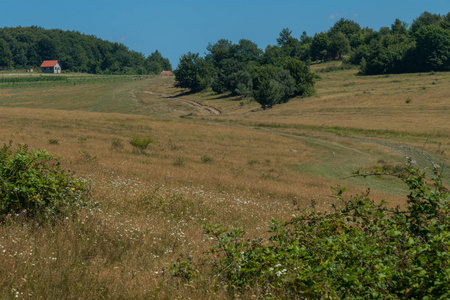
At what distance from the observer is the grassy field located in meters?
5.30

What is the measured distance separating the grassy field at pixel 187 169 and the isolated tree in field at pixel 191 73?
17.8 m

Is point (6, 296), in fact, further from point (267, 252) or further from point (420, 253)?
point (420, 253)

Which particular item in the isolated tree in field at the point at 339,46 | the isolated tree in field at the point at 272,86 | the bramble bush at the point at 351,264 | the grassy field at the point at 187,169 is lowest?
the grassy field at the point at 187,169

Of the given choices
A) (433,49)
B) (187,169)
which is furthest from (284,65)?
(187,169)

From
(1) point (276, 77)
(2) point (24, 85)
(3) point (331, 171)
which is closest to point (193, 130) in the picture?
(3) point (331, 171)

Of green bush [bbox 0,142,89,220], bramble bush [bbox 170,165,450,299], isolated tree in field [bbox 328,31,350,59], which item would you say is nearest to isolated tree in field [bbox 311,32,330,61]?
isolated tree in field [bbox 328,31,350,59]

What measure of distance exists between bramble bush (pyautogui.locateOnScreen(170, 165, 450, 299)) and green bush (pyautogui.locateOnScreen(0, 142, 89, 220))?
2.94 metres

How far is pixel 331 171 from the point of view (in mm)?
29984

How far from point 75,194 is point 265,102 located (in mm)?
79486

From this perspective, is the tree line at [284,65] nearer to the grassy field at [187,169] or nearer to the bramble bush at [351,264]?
the grassy field at [187,169]

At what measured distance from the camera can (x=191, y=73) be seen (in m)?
121

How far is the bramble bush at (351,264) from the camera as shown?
3.87 m

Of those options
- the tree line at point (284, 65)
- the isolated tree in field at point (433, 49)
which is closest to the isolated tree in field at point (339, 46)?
Result: the tree line at point (284, 65)

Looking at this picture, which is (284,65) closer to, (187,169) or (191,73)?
(191,73)
